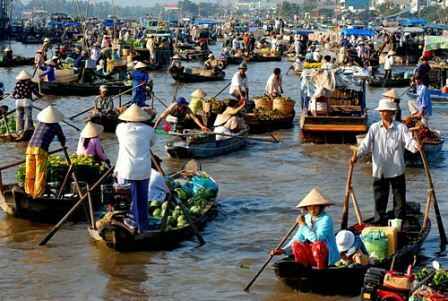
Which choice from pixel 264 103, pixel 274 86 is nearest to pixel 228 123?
pixel 264 103

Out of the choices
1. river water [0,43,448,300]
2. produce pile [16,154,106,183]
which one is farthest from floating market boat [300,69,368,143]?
produce pile [16,154,106,183]

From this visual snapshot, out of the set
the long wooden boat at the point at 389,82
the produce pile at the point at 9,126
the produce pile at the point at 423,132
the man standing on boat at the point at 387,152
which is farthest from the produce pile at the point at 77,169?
the long wooden boat at the point at 389,82

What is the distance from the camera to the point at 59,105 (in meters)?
24.5

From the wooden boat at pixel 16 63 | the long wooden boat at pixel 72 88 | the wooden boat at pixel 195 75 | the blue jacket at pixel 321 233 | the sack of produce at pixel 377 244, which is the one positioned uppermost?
the blue jacket at pixel 321 233

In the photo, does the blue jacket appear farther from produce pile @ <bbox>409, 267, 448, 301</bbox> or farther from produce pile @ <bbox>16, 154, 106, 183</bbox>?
produce pile @ <bbox>16, 154, 106, 183</bbox>

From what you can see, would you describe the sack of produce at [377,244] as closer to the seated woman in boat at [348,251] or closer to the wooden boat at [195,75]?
the seated woman in boat at [348,251]

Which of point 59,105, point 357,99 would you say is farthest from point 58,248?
point 59,105

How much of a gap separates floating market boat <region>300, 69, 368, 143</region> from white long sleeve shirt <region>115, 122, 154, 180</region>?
8.45m

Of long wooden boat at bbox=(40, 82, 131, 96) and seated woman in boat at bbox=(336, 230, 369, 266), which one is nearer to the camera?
seated woman in boat at bbox=(336, 230, 369, 266)

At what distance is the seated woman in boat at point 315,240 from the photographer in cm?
842

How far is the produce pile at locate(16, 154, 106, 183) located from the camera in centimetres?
1163

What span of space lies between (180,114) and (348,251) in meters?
7.52

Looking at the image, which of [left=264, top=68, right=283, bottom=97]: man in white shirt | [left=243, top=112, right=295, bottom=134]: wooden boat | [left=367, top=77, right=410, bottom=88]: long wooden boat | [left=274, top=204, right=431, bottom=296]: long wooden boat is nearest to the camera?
[left=274, top=204, right=431, bottom=296]: long wooden boat

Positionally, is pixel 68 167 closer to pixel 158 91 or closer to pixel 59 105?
pixel 59 105
